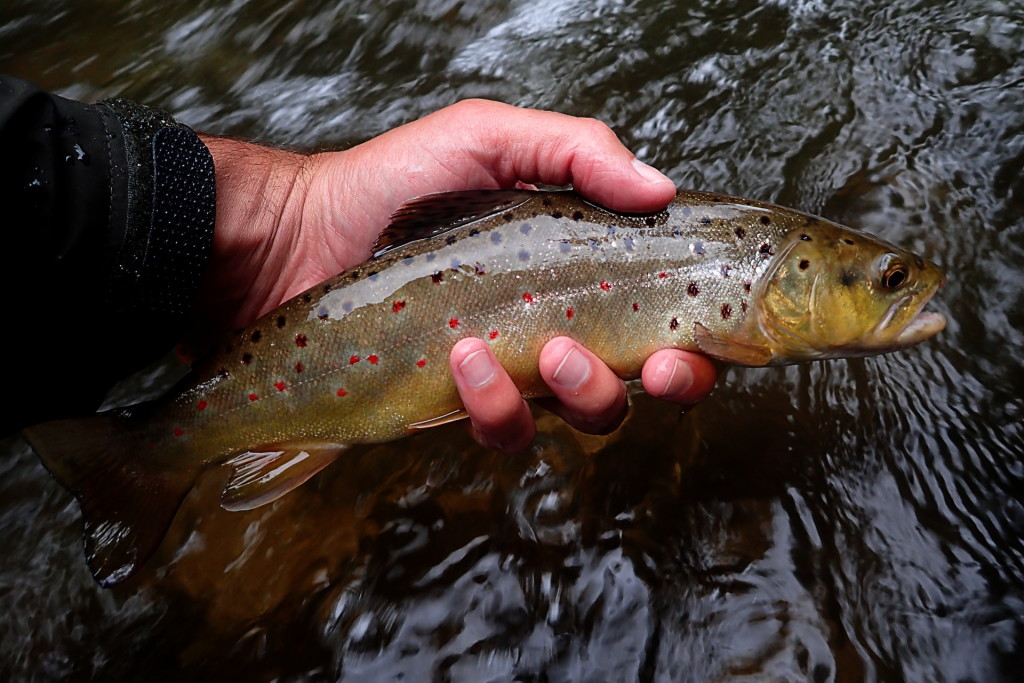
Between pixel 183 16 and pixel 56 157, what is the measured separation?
4.55m

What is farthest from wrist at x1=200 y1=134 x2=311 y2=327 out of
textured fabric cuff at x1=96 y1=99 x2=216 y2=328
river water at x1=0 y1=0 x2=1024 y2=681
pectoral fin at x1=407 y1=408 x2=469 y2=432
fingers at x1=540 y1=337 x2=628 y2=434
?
fingers at x1=540 y1=337 x2=628 y2=434

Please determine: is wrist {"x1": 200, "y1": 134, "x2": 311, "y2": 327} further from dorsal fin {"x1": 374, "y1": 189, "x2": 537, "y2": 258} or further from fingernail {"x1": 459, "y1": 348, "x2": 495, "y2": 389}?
fingernail {"x1": 459, "y1": 348, "x2": 495, "y2": 389}

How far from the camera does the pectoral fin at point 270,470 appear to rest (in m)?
2.41

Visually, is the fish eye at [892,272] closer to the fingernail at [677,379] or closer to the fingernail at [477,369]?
the fingernail at [677,379]

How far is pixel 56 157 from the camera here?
Answer: 7.53 feet

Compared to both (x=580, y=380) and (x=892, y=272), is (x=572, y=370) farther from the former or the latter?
(x=892, y=272)

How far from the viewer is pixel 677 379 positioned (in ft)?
7.75

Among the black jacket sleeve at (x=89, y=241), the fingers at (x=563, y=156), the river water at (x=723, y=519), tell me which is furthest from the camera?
the river water at (x=723, y=519)

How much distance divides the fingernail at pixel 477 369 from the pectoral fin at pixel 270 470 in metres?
0.53

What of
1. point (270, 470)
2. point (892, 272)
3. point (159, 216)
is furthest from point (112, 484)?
point (892, 272)

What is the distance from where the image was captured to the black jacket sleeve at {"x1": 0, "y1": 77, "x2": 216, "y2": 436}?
2256 millimetres

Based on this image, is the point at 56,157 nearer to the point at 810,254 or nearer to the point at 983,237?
the point at 810,254

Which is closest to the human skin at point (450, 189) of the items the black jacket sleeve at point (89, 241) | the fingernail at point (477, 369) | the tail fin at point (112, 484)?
the fingernail at point (477, 369)

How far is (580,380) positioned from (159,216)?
4.98 ft
